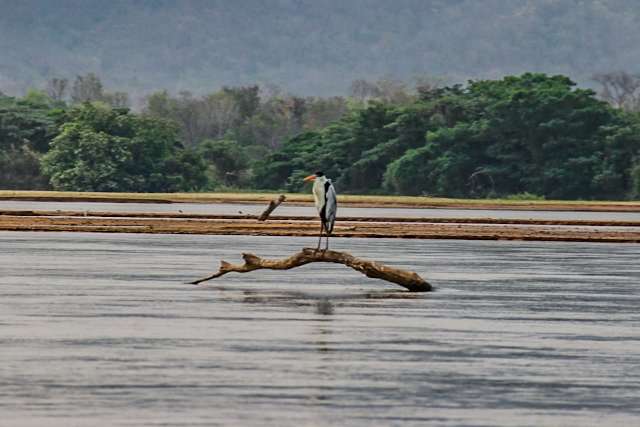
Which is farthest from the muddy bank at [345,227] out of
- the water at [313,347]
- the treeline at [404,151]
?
the treeline at [404,151]

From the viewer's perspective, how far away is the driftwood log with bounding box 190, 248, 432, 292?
26750mm

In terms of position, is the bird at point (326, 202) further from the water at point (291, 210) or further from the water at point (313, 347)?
the water at point (291, 210)

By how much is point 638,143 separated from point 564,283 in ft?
225

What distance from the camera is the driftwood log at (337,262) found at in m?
26.8

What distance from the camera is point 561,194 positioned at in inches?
3816

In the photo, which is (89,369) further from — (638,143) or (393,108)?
(393,108)

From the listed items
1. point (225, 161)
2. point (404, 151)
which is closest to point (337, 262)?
point (404, 151)

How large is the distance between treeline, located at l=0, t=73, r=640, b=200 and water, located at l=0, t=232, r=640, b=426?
6416cm

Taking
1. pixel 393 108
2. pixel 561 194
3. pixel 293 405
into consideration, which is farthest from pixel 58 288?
pixel 393 108

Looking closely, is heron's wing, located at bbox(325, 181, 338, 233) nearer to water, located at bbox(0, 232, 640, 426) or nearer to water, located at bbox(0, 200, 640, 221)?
water, located at bbox(0, 232, 640, 426)

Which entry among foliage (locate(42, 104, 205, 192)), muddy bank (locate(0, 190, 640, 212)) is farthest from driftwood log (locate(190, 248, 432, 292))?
foliage (locate(42, 104, 205, 192))

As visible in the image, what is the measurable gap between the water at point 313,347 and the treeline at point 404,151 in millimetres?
64160

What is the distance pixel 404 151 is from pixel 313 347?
87964 millimetres

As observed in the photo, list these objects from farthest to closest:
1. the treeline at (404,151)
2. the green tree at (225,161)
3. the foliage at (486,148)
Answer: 1. the green tree at (225,161)
2. the treeline at (404,151)
3. the foliage at (486,148)
